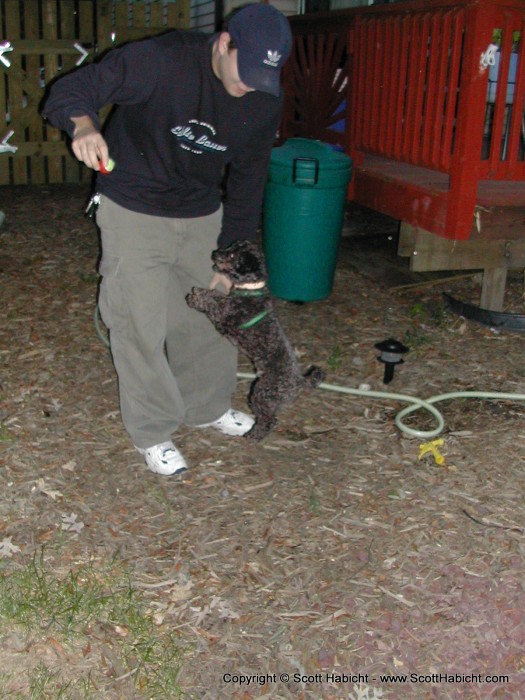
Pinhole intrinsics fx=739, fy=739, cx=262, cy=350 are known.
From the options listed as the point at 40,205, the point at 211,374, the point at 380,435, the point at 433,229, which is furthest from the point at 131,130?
the point at 40,205

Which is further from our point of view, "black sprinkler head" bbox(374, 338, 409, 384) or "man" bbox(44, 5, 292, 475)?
"black sprinkler head" bbox(374, 338, 409, 384)

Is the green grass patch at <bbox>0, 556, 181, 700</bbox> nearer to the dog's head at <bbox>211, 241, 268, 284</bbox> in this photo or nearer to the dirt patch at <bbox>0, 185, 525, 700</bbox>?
the dirt patch at <bbox>0, 185, 525, 700</bbox>

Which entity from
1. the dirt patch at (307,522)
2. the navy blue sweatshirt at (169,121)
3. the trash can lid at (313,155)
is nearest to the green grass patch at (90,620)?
the dirt patch at (307,522)

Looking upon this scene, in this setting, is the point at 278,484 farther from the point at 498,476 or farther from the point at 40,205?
the point at 40,205

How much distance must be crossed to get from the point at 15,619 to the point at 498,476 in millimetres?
2175

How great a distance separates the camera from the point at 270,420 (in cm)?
347

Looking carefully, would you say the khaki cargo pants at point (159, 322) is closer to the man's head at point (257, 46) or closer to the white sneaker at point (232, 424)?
the white sneaker at point (232, 424)

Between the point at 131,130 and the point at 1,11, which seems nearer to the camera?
the point at 131,130

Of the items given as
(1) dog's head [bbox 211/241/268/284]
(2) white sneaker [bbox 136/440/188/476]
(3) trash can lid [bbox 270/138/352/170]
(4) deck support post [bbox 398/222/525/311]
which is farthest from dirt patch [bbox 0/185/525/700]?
(3) trash can lid [bbox 270/138/352/170]

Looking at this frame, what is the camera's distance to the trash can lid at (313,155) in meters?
5.06

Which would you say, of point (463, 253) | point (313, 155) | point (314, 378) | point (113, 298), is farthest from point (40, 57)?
point (314, 378)

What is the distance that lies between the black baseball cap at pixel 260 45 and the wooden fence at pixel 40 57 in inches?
259

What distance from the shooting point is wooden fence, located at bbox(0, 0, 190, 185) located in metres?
8.70

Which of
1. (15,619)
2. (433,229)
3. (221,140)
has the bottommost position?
(15,619)
